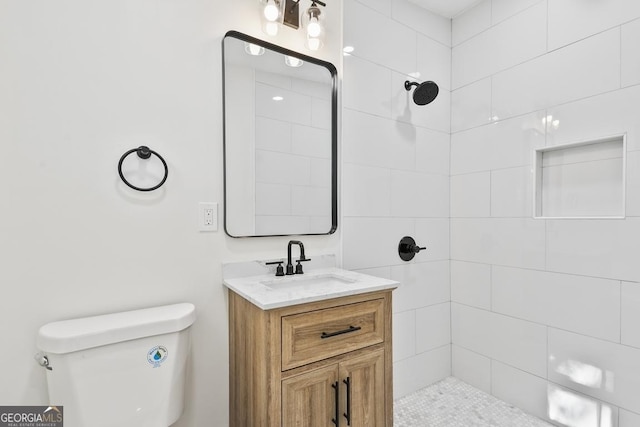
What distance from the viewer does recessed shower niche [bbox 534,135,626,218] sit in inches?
58.5

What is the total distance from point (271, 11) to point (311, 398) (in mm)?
1608

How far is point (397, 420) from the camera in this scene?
1747 millimetres

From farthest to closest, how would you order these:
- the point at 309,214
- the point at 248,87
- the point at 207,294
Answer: the point at 309,214 → the point at 248,87 → the point at 207,294

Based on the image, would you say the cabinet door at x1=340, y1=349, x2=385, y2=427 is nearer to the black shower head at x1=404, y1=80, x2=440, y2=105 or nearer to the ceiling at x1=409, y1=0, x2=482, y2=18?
the black shower head at x1=404, y1=80, x2=440, y2=105

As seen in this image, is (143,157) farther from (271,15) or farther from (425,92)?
(425,92)

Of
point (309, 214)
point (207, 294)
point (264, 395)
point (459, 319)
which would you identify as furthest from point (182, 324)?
point (459, 319)

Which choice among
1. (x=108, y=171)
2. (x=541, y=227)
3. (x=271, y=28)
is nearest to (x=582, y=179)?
(x=541, y=227)

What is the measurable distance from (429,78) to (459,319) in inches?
64.3

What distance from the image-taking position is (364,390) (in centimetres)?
126

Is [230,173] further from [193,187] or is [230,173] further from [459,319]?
[459,319]

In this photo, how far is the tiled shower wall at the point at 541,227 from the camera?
1436 mm

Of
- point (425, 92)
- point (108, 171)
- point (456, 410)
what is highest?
point (425, 92)

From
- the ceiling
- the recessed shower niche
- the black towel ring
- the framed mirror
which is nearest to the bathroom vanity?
the framed mirror

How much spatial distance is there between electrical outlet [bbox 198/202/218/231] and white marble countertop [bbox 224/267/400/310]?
0.78ft
